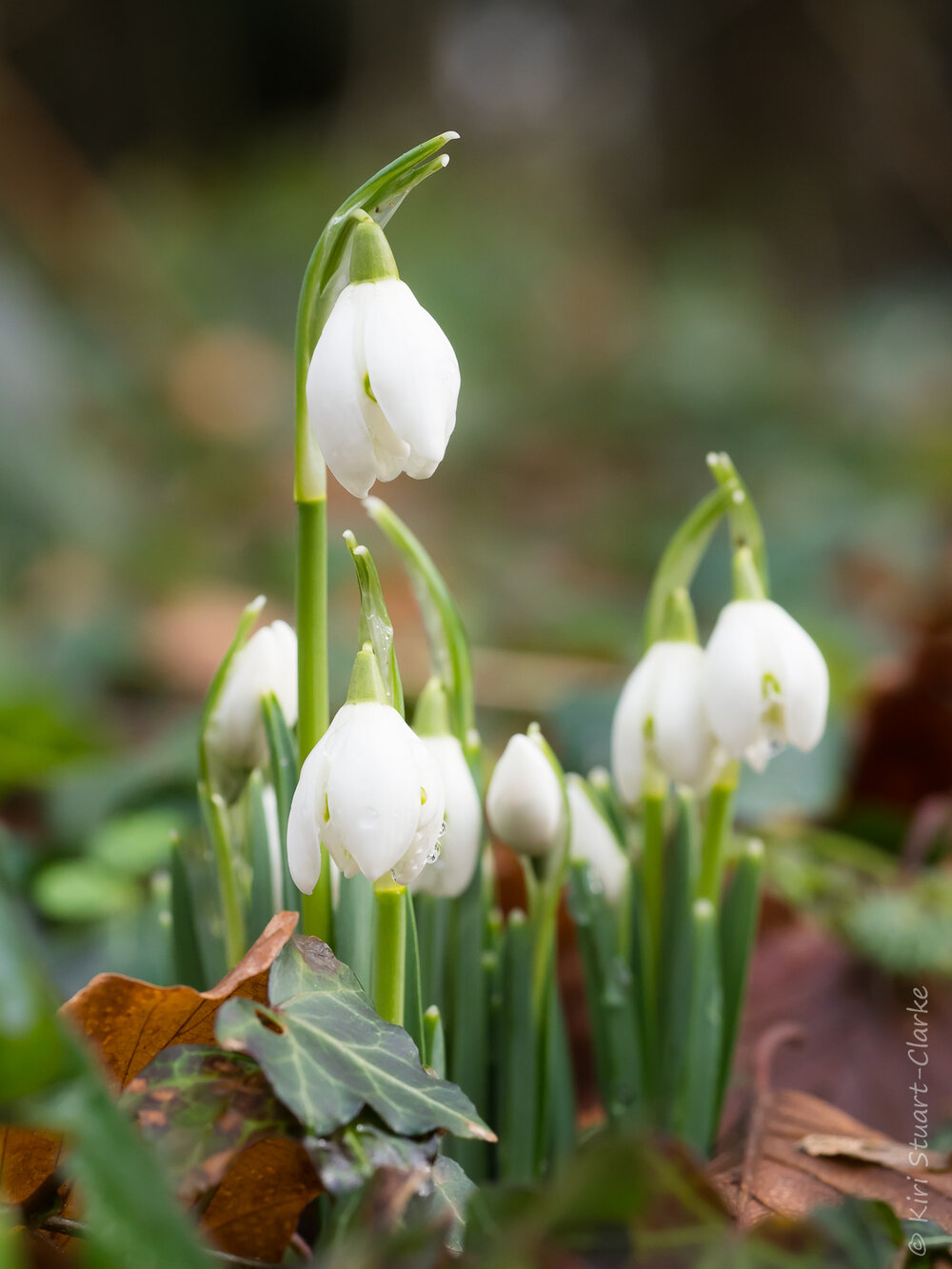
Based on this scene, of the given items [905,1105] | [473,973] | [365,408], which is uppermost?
[365,408]

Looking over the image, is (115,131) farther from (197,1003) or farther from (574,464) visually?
(197,1003)

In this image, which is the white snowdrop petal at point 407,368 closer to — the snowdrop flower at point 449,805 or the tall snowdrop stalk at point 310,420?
the tall snowdrop stalk at point 310,420

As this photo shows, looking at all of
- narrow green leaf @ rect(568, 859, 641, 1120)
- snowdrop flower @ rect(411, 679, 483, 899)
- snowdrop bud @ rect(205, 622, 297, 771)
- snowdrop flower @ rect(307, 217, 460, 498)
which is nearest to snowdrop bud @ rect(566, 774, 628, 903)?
narrow green leaf @ rect(568, 859, 641, 1120)

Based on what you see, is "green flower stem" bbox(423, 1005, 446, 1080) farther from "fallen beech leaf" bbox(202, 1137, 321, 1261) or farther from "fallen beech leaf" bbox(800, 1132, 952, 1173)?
"fallen beech leaf" bbox(800, 1132, 952, 1173)

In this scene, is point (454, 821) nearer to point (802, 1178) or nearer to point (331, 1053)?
point (331, 1053)

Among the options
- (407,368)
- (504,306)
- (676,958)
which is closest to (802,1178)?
(676,958)

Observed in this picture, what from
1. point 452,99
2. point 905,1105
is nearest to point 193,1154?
point 905,1105

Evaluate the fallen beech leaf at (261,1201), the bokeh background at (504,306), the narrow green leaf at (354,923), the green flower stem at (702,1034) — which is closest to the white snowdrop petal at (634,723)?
the green flower stem at (702,1034)
